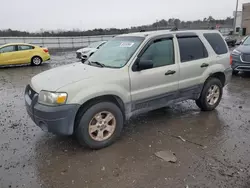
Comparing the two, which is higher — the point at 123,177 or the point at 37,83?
the point at 37,83

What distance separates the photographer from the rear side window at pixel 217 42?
523 cm

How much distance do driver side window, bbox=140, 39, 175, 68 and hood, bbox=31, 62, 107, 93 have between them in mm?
918

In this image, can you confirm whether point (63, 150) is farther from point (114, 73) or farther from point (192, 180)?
point (192, 180)

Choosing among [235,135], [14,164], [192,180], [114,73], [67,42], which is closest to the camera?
[192,180]

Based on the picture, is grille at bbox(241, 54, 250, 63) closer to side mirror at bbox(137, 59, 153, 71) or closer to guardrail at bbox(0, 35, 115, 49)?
side mirror at bbox(137, 59, 153, 71)

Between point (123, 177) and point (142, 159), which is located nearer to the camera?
point (123, 177)

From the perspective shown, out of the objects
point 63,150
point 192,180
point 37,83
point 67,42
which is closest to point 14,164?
point 63,150

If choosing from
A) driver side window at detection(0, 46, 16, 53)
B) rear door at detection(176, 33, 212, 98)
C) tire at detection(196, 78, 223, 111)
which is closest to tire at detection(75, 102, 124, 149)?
rear door at detection(176, 33, 212, 98)

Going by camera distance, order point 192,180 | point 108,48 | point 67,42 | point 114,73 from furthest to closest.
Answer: point 67,42, point 108,48, point 114,73, point 192,180

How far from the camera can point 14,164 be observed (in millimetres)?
3420

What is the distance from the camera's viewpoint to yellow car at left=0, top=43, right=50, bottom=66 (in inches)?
519

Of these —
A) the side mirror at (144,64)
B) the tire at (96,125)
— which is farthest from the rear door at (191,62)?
the tire at (96,125)

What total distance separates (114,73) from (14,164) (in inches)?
80.3

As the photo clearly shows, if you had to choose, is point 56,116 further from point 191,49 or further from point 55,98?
point 191,49
